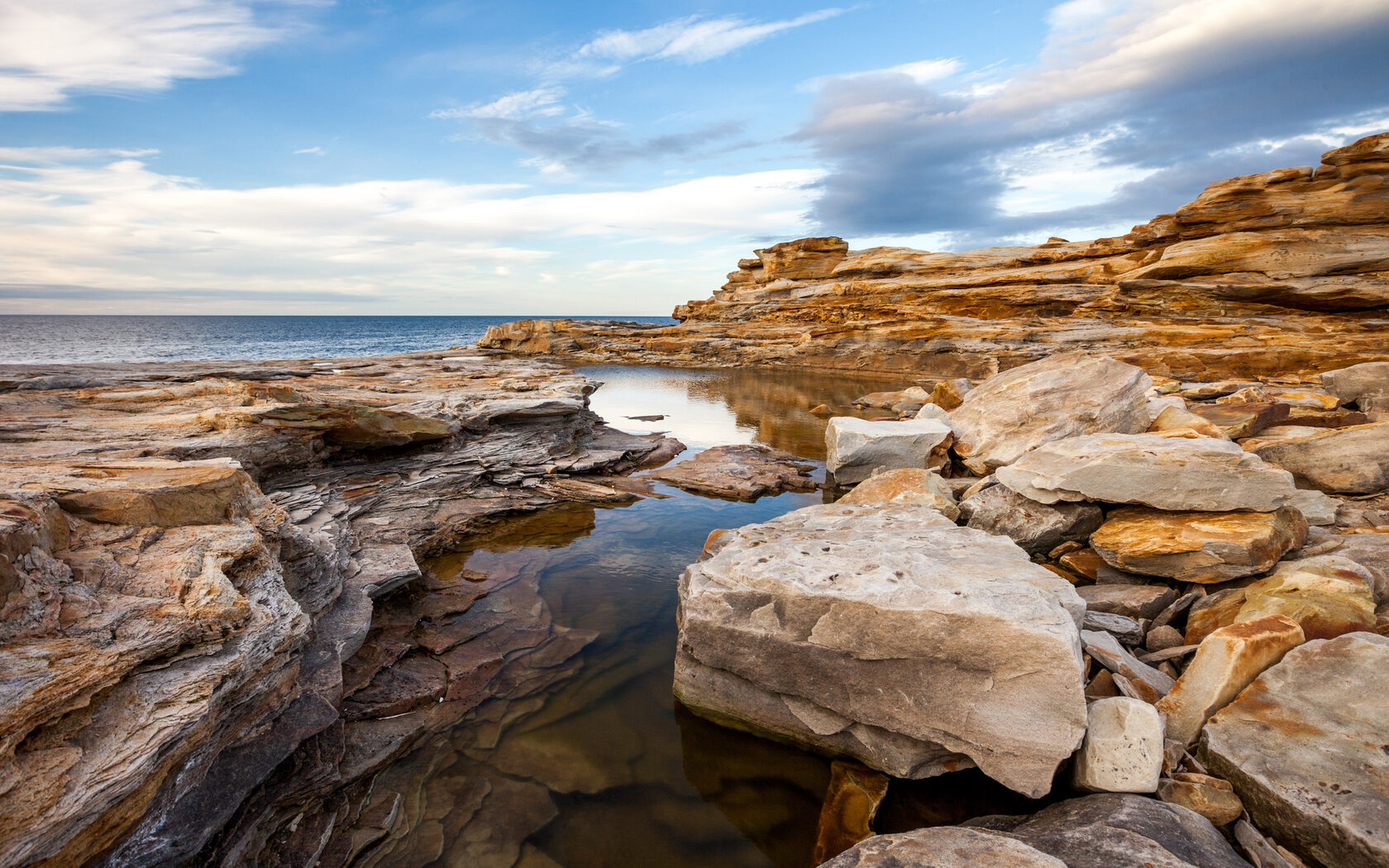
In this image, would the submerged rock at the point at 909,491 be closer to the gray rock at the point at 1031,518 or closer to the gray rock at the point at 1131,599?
the gray rock at the point at 1031,518

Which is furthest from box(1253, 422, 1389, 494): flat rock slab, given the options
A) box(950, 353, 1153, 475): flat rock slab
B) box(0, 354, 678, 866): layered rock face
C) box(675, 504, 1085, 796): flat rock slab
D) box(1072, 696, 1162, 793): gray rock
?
box(0, 354, 678, 866): layered rock face

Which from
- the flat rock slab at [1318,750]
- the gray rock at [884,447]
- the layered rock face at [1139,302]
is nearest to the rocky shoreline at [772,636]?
the flat rock slab at [1318,750]

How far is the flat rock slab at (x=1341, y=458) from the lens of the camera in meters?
7.18

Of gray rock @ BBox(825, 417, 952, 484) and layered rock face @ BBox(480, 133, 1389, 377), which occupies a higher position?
layered rock face @ BBox(480, 133, 1389, 377)

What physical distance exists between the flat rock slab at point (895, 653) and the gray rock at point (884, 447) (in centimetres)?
591

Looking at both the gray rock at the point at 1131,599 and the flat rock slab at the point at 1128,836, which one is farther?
the gray rock at the point at 1131,599

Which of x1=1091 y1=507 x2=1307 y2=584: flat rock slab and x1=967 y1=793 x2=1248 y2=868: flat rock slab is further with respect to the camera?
x1=1091 y1=507 x2=1307 y2=584: flat rock slab

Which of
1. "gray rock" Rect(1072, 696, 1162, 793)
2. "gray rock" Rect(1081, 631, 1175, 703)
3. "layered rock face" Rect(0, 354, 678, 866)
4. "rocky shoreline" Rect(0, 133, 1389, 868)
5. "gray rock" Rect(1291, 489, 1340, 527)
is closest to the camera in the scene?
"layered rock face" Rect(0, 354, 678, 866)

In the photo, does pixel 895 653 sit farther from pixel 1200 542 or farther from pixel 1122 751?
pixel 1200 542

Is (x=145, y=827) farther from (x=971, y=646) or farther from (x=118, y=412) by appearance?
(x=118, y=412)

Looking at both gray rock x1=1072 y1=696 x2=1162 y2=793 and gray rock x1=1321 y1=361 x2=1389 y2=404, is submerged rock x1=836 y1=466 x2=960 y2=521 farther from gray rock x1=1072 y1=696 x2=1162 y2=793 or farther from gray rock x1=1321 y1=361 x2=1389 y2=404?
gray rock x1=1321 y1=361 x2=1389 y2=404

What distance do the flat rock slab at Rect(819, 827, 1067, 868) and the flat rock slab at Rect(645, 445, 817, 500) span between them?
845 centimetres

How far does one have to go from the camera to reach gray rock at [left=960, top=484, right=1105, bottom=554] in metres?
6.66

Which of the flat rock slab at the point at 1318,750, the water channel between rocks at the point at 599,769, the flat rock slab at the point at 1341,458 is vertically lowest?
the water channel between rocks at the point at 599,769
